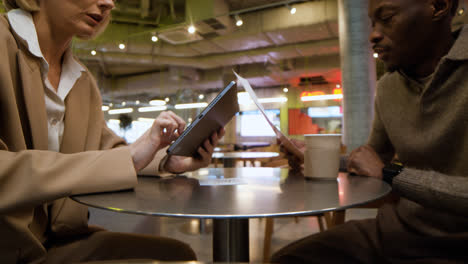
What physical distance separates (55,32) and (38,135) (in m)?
0.41

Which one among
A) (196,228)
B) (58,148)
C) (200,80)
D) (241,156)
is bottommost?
(196,228)

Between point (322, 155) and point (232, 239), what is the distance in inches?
17.4

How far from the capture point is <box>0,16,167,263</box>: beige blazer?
2.15 ft

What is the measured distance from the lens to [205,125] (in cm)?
100

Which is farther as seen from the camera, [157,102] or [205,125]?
[157,102]

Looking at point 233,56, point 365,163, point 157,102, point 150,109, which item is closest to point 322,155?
point 365,163

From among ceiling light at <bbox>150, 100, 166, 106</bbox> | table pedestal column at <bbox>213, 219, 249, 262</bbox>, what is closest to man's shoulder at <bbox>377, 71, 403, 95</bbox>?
table pedestal column at <bbox>213, 219, 249, 262</bbox>

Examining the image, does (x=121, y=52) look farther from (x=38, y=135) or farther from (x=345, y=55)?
(x=38, y=135)

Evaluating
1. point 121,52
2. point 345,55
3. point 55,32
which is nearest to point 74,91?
point 55,32

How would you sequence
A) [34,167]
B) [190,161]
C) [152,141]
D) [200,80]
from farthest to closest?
[200,80] → [190,161] → [152,141] → [34,167]

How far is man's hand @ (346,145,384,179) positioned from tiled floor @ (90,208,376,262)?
4.00 ft

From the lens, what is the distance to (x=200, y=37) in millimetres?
7348

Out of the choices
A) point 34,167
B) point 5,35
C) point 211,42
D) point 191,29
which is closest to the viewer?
point 34,167

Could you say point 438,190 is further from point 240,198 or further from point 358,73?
point 358,73
